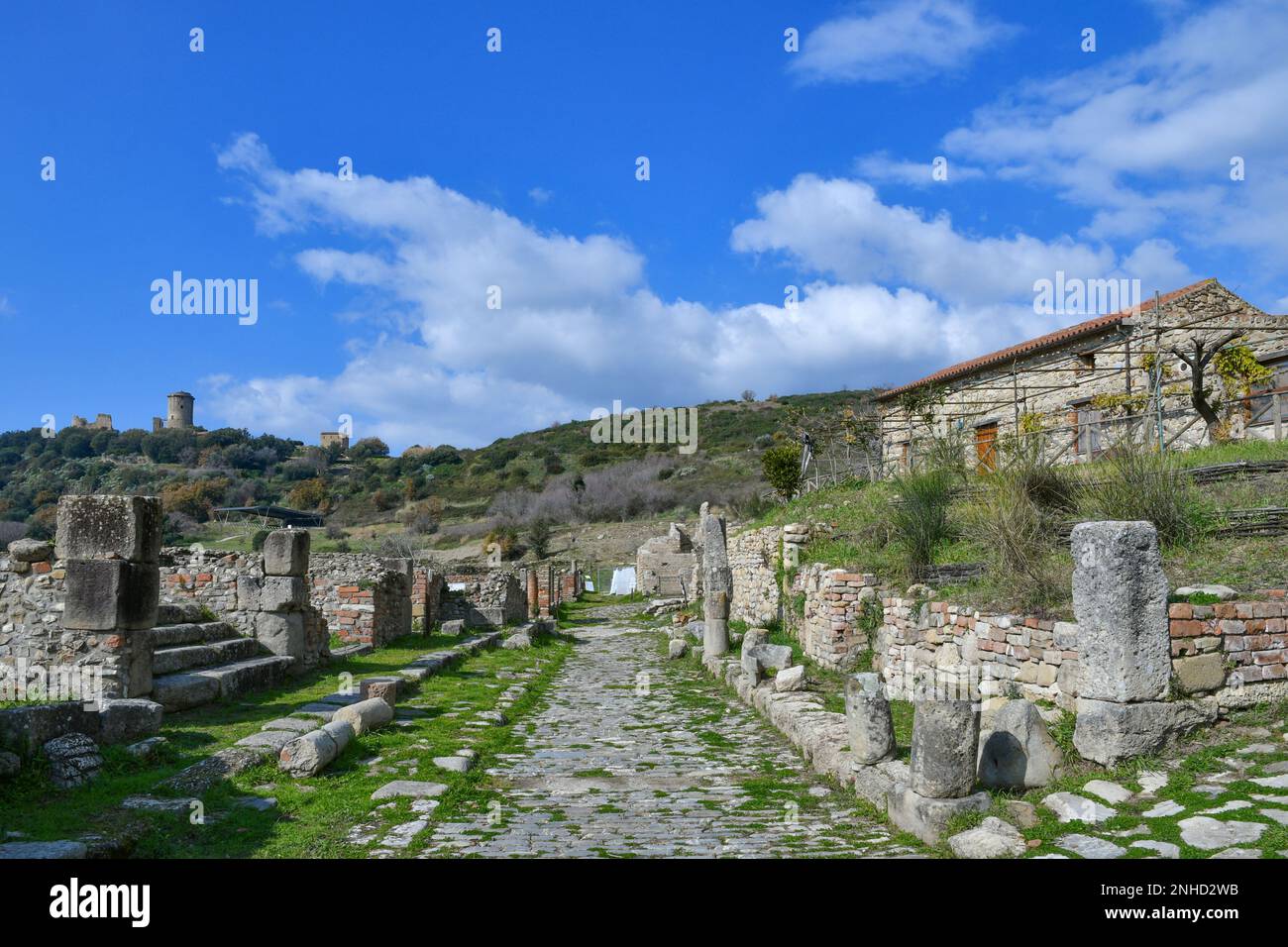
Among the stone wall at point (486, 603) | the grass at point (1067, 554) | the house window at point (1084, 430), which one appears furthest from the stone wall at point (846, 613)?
the house window at point (1084, 430)

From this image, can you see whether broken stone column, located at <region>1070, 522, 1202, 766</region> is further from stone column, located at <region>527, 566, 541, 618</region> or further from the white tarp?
the white tarp

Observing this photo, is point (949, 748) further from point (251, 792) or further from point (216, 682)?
point (216, 682)

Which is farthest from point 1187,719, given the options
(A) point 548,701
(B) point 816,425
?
(B) point 816,425

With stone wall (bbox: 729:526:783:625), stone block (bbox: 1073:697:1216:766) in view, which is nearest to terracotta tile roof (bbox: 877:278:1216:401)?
stone wall (bbox: 729:526:783:625)

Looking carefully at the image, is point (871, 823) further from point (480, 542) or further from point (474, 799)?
point (480, 542)

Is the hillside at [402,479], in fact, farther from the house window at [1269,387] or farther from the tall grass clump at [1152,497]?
the tall grass clump at [1152,497]

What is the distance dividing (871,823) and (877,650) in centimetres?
520

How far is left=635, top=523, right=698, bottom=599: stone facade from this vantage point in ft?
121

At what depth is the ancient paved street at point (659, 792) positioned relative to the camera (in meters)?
5.70

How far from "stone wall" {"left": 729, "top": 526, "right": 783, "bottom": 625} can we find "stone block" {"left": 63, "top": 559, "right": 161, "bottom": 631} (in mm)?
10714

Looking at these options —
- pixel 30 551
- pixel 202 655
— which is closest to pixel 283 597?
pixel 202 655

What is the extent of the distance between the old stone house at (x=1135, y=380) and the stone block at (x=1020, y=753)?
808 cm
